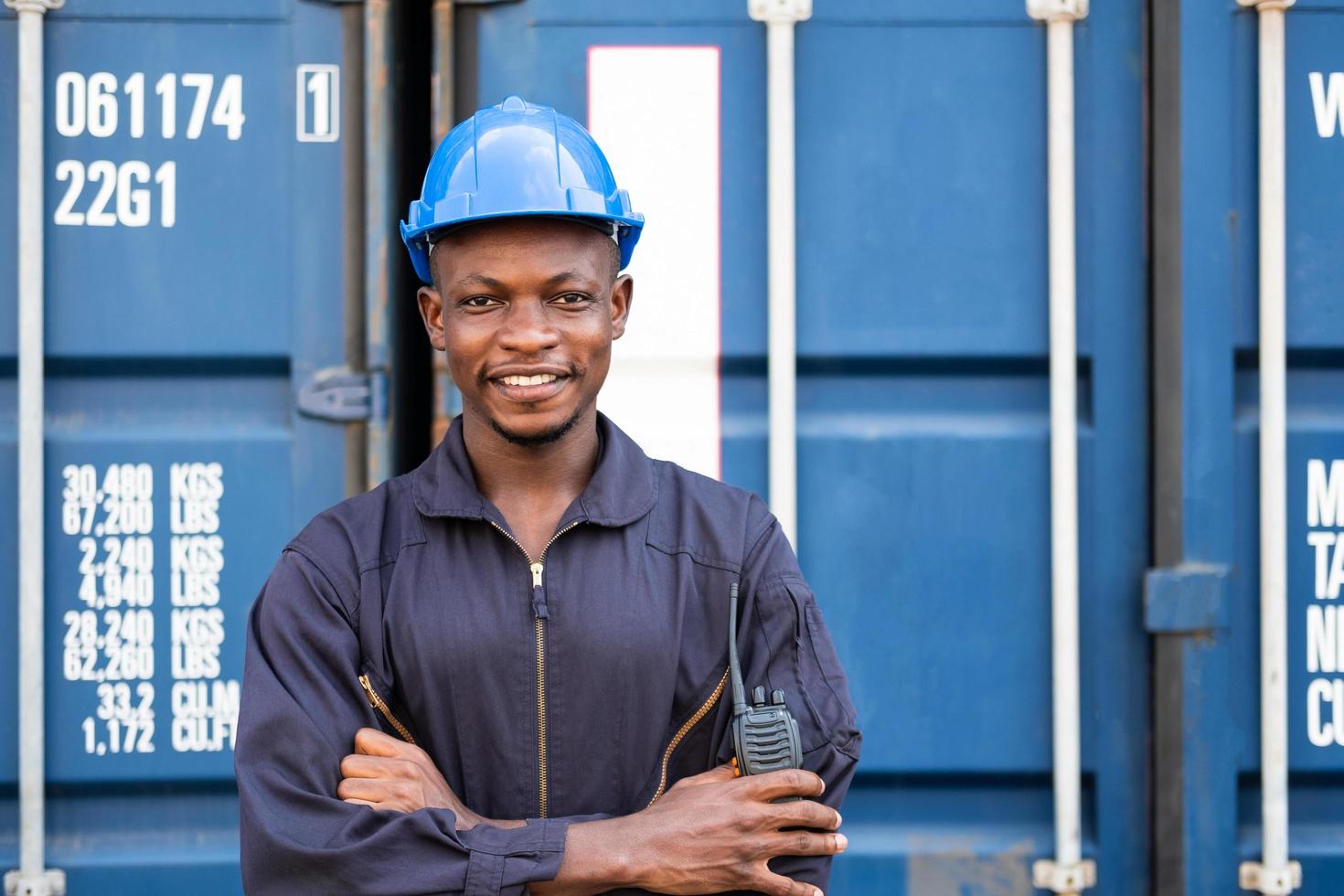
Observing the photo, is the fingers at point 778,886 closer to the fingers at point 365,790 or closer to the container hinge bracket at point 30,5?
the fingers at point 365,790

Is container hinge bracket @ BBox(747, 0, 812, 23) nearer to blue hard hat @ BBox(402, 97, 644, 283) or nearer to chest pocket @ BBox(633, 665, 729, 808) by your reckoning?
blue hard hat @ BBox(402, 97, 644, 283)

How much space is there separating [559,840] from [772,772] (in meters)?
0.22

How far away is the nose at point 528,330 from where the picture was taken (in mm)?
1378

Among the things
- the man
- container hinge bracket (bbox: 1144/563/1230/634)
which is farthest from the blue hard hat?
container hinge bracket (bbox: 1144/563/1230/634)

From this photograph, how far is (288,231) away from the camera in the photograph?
234 centimetres

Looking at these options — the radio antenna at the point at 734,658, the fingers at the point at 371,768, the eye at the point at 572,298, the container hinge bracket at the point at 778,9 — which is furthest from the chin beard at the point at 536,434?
the container hinge bracket at the point at 778,9

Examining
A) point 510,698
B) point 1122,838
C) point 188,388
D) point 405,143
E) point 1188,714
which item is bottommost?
point 1122,838

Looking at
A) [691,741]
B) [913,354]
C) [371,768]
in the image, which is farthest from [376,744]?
[913,354]

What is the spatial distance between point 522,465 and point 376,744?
1.09 ft

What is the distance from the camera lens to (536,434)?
142 centimetres

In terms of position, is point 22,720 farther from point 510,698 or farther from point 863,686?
point 863,686

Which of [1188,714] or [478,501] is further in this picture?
[1188,714]

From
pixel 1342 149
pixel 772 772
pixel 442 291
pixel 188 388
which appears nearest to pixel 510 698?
pixel 772 772

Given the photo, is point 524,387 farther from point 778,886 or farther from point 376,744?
point 778,886
